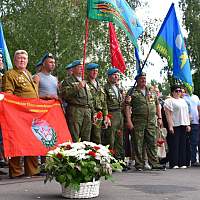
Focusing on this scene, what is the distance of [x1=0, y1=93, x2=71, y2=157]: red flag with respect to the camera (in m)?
7.46

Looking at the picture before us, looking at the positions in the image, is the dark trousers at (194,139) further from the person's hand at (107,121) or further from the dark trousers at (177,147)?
the person's hand at (107,121)

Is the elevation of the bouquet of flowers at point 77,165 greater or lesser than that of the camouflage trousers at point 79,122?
lesser

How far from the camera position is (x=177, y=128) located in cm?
1003

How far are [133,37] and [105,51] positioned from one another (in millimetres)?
20613

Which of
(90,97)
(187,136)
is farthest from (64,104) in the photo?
(187,136)

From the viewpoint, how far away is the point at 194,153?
1066cm

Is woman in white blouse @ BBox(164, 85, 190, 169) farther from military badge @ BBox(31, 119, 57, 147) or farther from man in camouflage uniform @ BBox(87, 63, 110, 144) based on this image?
military badge @ BBox(31, 119, 57, 147)

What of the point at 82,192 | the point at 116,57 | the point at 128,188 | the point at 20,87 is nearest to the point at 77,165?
the point at 82,192

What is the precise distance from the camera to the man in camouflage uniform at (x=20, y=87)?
7656 millimetres

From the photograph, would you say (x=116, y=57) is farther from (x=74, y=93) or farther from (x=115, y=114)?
(x=74, y=93)

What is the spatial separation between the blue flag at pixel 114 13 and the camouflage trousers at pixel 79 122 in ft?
5.32

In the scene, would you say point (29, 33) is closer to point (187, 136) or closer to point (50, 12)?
point (50, 12)

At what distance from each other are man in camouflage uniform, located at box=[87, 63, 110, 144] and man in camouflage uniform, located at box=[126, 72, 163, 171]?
0.67m

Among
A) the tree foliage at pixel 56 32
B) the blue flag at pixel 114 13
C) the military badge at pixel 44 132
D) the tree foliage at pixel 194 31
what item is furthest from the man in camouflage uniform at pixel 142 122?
the tree foliage at pixel 194 31
